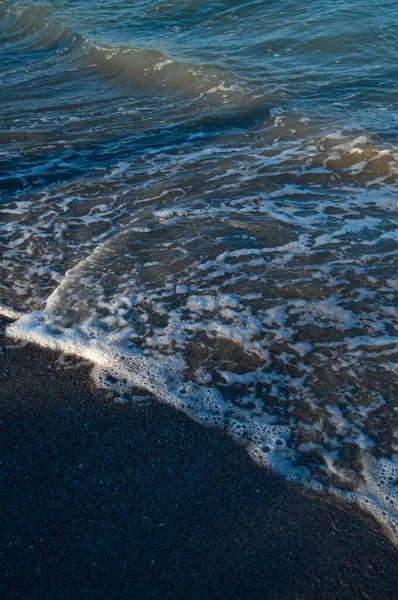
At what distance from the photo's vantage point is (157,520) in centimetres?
311

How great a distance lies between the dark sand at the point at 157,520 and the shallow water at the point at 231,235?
0.20 m

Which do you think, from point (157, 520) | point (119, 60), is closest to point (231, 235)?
point (157, 520)

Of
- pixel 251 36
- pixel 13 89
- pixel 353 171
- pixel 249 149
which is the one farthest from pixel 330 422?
pixel 251 36

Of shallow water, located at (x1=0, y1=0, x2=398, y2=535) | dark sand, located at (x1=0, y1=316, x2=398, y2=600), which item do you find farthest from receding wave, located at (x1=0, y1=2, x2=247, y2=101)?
dark sand, located at (x1=0, y1=316, x2=398, y2=600)

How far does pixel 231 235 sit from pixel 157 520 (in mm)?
3154

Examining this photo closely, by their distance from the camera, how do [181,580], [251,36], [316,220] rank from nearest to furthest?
1. [181,580]
2. [316,220]
3. [251,36]

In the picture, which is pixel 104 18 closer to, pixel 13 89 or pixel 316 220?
pixel 13 89

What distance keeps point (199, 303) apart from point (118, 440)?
1512mm

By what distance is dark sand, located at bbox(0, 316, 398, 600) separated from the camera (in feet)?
9.24

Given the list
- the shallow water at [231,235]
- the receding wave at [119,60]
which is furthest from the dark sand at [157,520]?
the receding wave at [119,60]

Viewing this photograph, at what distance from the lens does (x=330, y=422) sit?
367 centimetres

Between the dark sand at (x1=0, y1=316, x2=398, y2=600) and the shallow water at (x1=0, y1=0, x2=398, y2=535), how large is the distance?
20 centimetres

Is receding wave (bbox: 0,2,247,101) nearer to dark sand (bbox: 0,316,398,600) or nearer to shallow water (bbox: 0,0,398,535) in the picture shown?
shallow water (bbox: 0,0,398,535)

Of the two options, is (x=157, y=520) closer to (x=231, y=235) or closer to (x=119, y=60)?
(x=231, y=235)
